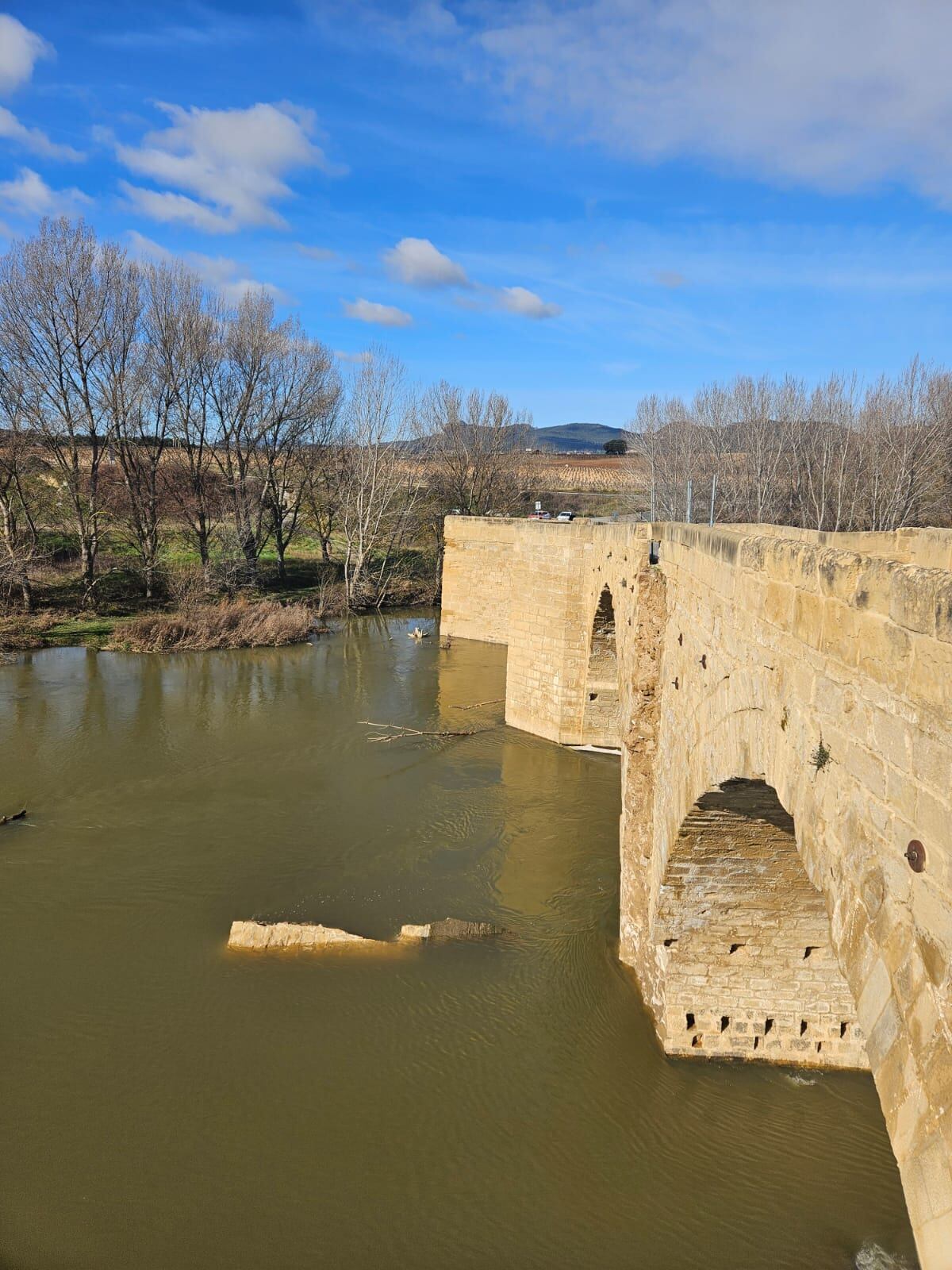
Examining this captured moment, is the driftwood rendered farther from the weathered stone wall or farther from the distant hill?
the distant hill

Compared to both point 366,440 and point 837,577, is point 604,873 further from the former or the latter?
point 366,440

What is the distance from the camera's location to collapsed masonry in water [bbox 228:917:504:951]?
353 inches

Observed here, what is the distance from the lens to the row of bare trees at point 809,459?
84.2 ft

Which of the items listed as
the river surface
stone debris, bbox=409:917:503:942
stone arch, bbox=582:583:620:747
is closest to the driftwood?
stone arch, bbox=582:583:620:747

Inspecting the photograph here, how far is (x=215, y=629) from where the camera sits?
958 inches

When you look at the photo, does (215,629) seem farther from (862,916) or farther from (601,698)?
(862,916)

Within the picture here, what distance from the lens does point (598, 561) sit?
13.5 meters

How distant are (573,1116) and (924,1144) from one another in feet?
17.7

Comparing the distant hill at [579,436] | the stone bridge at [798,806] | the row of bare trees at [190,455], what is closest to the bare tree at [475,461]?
the row of bare trees at [190,455]

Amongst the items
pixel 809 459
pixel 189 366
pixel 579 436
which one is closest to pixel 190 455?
pixel 189 366

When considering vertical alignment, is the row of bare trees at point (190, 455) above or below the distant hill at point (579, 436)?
below

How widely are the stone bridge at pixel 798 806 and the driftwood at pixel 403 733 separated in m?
5.50

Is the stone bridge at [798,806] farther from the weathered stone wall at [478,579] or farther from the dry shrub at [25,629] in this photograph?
the dry shrub at [25,629]

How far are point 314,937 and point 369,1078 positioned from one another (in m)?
2.01
